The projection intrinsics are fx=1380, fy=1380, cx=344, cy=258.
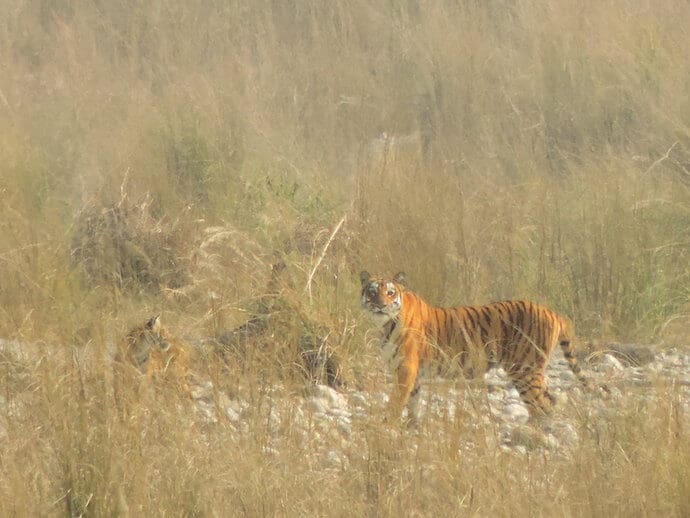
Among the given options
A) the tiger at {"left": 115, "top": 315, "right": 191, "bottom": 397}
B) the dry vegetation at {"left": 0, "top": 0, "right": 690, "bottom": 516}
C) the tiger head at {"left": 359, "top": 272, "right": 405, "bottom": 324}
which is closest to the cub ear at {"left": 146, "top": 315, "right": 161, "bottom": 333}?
the tiger at {"left": 115, "top": 315, "right": 191, "bottom": 397}

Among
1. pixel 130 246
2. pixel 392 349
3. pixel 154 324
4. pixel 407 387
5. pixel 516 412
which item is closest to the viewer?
pixel 407 387

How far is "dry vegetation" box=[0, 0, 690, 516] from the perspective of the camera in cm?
397

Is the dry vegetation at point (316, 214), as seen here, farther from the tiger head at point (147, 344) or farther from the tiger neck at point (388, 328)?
the tiger neck at point (388, 328)

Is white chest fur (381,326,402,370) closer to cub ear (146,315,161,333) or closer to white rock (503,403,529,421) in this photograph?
white rock (503,403,529,421)

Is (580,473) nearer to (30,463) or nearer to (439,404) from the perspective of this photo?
(439,404)

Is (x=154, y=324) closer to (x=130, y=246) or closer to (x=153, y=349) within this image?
(x=153, y=349)

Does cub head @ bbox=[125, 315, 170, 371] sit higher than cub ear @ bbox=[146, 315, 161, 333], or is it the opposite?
cub ear @ bbox=[146, 315, 161, 333]

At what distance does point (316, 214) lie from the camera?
7.79 metres

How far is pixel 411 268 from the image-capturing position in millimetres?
6859

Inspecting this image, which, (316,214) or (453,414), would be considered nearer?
(453,414)

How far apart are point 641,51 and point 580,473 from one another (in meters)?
6.45

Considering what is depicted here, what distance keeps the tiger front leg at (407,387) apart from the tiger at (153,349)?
815 millimetres

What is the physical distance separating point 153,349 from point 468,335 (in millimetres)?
1299

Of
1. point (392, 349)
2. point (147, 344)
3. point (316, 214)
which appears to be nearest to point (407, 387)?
point (392, 349)
